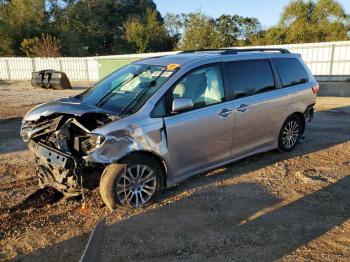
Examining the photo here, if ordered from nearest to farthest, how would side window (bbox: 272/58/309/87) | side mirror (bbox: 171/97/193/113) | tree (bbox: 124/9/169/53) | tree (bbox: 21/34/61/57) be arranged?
side mirror (bbox: 171/97/193/113), side window (bbox: 272/58/309/87), tree (bbox: 21/34/61/57), tree (bbox: 124/9/169/53)

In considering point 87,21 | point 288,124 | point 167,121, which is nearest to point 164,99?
point 167,121

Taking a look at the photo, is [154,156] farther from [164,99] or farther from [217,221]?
[217,221]

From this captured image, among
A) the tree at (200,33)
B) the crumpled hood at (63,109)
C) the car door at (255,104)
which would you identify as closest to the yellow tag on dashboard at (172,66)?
the car door at (255,104)

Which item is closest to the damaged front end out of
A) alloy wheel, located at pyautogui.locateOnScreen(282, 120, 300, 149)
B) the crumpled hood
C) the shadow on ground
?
the crumpled hood

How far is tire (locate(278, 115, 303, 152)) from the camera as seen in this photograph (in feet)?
21.6

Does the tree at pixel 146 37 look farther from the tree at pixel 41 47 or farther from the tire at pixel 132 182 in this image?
the tire at pixel 132 182

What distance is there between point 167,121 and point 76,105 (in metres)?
1.24

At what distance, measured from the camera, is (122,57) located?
2389 cm

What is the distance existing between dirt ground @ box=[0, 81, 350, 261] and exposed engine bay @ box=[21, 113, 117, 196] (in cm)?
41

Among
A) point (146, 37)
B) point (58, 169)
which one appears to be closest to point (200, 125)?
point (58, 169)

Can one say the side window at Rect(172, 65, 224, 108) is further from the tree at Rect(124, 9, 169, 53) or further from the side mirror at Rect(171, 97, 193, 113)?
the tree at Rect(124, 9, 169, 53)

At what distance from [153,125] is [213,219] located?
136 centimetres

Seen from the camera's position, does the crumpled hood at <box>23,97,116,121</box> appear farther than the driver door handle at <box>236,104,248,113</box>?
No

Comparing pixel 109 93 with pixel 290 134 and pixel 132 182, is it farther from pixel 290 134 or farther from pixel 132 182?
pixel 290 134
